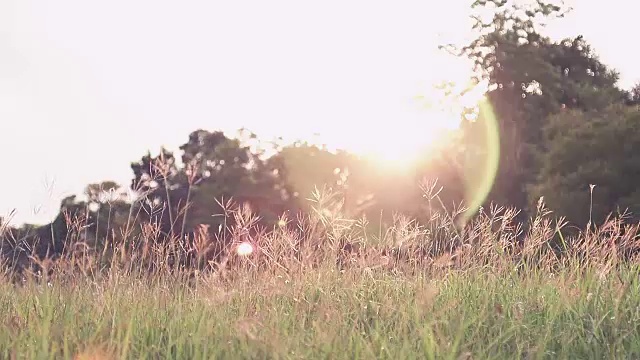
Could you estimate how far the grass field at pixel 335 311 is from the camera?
367 cm

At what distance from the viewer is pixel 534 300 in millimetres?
4848

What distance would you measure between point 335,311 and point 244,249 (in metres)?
2.10

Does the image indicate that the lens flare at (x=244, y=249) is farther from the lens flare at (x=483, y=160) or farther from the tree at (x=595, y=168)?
the lens flare at (x=483, y=160)

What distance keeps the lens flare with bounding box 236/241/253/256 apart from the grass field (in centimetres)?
5

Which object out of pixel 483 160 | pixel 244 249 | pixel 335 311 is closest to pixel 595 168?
pixel 483 160

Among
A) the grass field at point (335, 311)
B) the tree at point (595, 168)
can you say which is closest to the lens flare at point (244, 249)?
the grass field at point (335, 311)

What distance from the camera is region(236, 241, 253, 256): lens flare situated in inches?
239

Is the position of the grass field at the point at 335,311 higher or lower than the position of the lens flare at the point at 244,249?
lower

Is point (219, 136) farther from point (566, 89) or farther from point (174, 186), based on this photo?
point (566, 89)

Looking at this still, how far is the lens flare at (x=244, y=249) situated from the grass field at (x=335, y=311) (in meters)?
0.05

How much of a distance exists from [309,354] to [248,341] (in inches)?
15.5

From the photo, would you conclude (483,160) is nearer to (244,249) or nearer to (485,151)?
(485,151)

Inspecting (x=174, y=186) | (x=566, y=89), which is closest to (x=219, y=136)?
(x=174, y=186)

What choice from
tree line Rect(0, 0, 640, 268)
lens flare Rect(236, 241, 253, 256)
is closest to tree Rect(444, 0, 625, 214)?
tree line Rect(0, 0, 640, 268)
